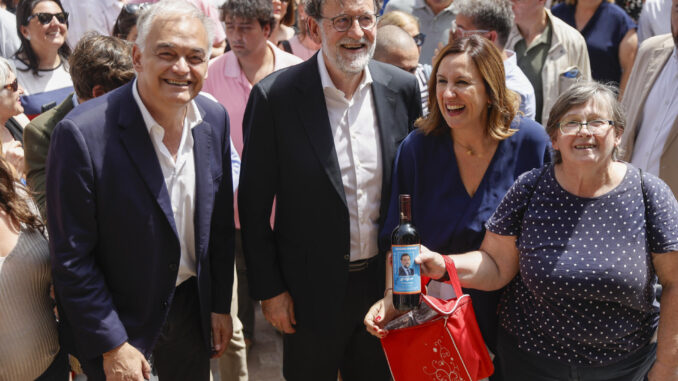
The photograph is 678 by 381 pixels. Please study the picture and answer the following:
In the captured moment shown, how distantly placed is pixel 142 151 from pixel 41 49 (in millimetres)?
2879

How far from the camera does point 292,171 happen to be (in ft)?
10.1

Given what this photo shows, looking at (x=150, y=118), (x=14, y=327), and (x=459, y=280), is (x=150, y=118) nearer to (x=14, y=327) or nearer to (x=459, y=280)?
(x=14, y=327)

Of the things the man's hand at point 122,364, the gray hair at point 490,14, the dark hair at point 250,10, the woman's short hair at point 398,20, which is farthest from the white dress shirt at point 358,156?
the woman's short hair at point 398,20

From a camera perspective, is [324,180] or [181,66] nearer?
[181,66]

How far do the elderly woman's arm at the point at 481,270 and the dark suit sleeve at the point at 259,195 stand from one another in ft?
1.91

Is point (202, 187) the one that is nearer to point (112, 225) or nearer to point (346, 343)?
point (112, 225)

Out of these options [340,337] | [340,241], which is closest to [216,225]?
[340,241]

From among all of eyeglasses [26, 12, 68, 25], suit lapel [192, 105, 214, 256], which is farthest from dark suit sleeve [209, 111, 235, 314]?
eyeglasses [26, 12, 68, 25]

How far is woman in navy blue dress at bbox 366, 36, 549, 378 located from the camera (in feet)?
9.57

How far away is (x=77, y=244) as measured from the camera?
2541 mm

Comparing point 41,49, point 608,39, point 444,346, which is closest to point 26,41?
point 41,49

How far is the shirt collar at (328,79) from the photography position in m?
3.11

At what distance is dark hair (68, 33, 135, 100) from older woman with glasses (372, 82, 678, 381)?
5.83ft

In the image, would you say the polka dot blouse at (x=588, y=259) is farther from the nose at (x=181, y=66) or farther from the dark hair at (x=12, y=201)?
the dark hair at (x=12, y=201)
